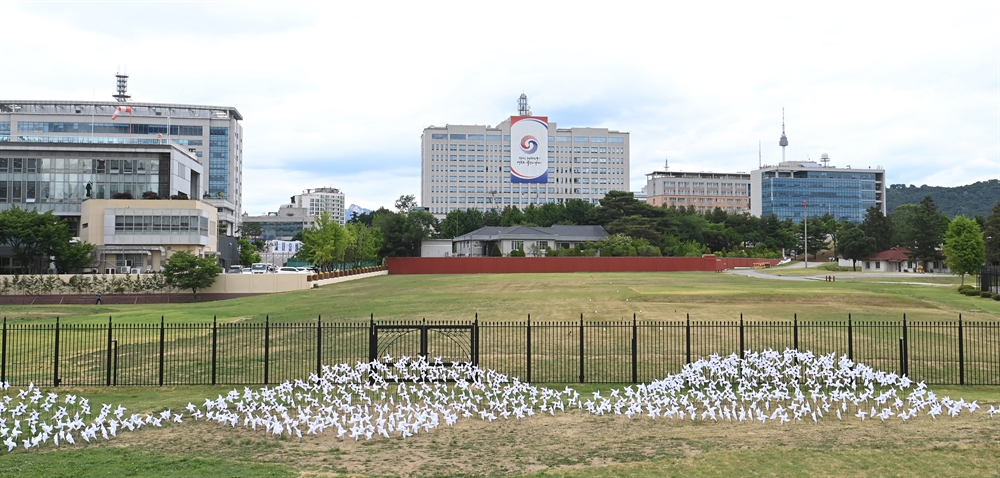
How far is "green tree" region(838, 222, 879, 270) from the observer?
112 m

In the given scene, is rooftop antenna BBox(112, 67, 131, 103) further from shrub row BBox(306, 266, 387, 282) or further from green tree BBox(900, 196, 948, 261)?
green tree BBox(900, 196, 948, 261)

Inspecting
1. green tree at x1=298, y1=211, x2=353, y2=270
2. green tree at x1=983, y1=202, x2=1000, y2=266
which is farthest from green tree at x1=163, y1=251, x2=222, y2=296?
green tree at x1=983, y1=202, x2=1000, y2=266

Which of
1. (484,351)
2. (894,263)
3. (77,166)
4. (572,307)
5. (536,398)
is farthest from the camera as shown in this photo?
(894,263)

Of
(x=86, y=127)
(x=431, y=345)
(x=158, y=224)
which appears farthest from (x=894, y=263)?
(x=86, y=127)

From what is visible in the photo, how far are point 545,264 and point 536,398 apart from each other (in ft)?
265

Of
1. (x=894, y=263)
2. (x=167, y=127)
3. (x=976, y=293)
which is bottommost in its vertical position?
(x=976, y=293)

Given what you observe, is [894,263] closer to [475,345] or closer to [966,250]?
[966,250]

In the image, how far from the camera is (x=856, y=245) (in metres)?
112

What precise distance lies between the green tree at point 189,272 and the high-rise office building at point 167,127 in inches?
2662

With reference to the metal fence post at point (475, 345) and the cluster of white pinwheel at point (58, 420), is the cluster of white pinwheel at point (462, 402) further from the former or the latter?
the metal fence post at point (475, 345)

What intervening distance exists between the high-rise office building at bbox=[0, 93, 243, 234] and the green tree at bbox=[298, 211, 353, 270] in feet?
160

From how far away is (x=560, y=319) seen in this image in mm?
35219

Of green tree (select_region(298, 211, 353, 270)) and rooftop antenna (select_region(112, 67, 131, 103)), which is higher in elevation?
rooftop antenna (select_region(112, 67, 131, 103))

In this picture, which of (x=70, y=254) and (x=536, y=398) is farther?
(x=70, y=254)
